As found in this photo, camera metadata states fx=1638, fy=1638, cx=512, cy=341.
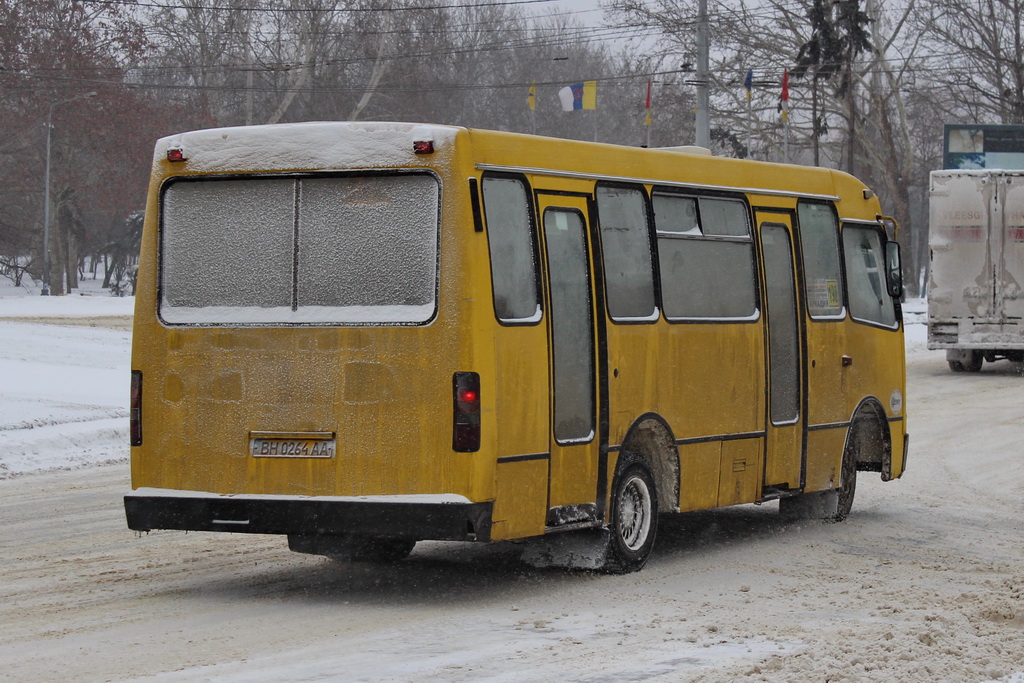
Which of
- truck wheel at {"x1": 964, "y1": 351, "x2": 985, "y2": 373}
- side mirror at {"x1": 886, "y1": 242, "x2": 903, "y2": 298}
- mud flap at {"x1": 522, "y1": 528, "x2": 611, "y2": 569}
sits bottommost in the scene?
mud flap at {"x1": 522, "y1": 528, "x2": 611, "y2": 569}

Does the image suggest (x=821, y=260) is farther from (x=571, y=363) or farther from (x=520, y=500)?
(x=520, y=500)

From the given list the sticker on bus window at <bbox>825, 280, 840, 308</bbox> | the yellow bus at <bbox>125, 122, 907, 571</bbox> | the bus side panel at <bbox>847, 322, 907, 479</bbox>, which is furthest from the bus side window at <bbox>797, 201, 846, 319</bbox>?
the yellow bus at <bbox>125, 122, 907, 571</bbox>

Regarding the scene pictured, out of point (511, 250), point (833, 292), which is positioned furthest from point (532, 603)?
point (833, 292)

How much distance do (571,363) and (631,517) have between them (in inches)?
49.4

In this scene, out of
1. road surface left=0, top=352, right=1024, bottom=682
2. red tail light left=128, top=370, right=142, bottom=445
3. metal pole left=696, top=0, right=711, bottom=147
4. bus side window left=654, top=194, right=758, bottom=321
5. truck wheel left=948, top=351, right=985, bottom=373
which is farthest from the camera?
metal pole left=696, top=0, right=711, bottom=147

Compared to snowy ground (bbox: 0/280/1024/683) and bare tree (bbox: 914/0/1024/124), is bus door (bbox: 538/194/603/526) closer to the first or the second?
snowy ground (bbox: 0/280/1024/683)

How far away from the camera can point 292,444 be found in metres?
8.63

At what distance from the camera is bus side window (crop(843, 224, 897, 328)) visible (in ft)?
41.8

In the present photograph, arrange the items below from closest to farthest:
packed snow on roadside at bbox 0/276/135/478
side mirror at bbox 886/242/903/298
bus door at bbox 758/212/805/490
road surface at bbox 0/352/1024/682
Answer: road surface at bbox 0/352/1024/682, bus door at bbox 758/212/805/490, side mirror at bbox 886/242/903/298, packed snow on roadside at bbox 0/276/135/478

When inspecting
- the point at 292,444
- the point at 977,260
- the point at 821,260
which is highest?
the point at 977,260

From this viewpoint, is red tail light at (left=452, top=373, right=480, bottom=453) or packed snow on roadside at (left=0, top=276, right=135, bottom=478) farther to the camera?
packed snow on roadside at (left=0, top=276, right=135, bottom=478)

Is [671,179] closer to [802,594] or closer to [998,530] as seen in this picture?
[802,594]

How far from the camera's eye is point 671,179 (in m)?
10.4

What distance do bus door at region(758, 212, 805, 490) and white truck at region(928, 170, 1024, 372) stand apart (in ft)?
61.5
